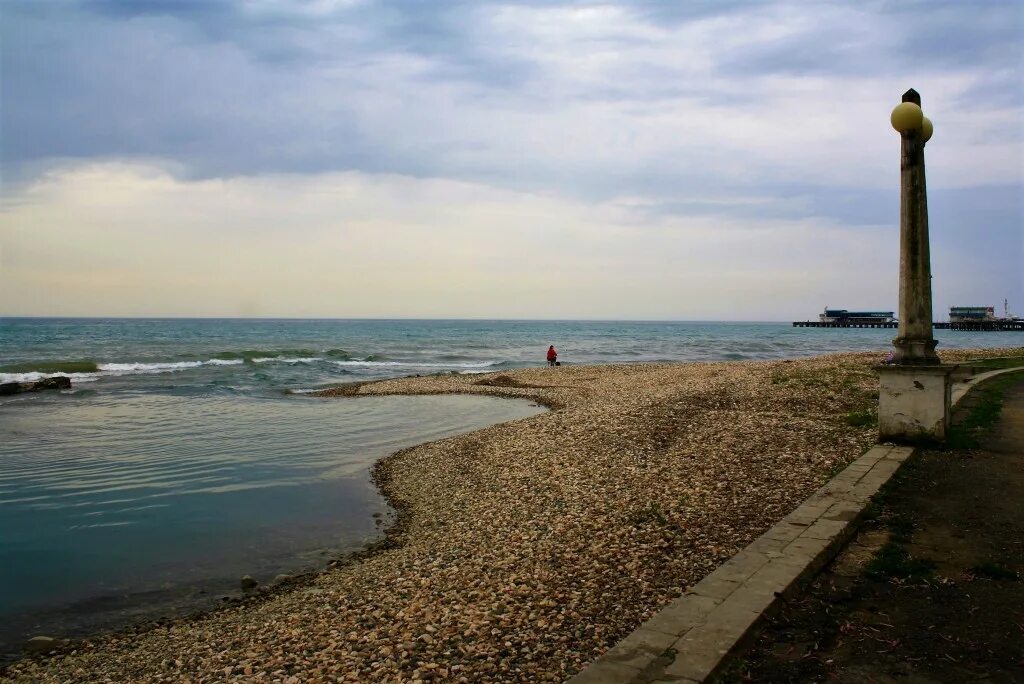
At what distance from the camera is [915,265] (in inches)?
401

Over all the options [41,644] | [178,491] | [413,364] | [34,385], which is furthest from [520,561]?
[413,364]

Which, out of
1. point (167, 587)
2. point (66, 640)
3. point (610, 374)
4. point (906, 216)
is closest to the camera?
point (66, 640)

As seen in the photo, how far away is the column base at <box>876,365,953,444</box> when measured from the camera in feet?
33.0

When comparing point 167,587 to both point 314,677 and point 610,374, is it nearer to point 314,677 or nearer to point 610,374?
point 314,677

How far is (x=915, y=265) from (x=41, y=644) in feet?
39.3

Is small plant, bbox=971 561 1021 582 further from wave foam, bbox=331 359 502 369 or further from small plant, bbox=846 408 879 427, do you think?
wave foam, bbox=331 359 502 369

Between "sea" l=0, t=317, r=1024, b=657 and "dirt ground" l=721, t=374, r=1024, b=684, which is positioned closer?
"dirt ground" l=721, t=374, r=1024, b=684

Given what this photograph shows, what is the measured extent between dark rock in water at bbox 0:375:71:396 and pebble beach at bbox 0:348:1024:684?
88.3 feet

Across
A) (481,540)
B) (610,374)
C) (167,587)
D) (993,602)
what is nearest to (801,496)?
(993,602)

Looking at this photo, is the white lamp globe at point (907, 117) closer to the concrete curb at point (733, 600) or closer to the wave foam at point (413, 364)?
the concrete curb at point (733, 600)

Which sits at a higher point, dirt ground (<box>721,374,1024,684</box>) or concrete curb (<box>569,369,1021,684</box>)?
concrete curb (<box>569,369,1021,684</box>)

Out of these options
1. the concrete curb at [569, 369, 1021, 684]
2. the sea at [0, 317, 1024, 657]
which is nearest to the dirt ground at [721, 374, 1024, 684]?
the concrete curb at [569, 369, 1021, 684]

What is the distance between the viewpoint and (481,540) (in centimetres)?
843

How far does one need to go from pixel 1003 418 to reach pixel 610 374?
22.9m
